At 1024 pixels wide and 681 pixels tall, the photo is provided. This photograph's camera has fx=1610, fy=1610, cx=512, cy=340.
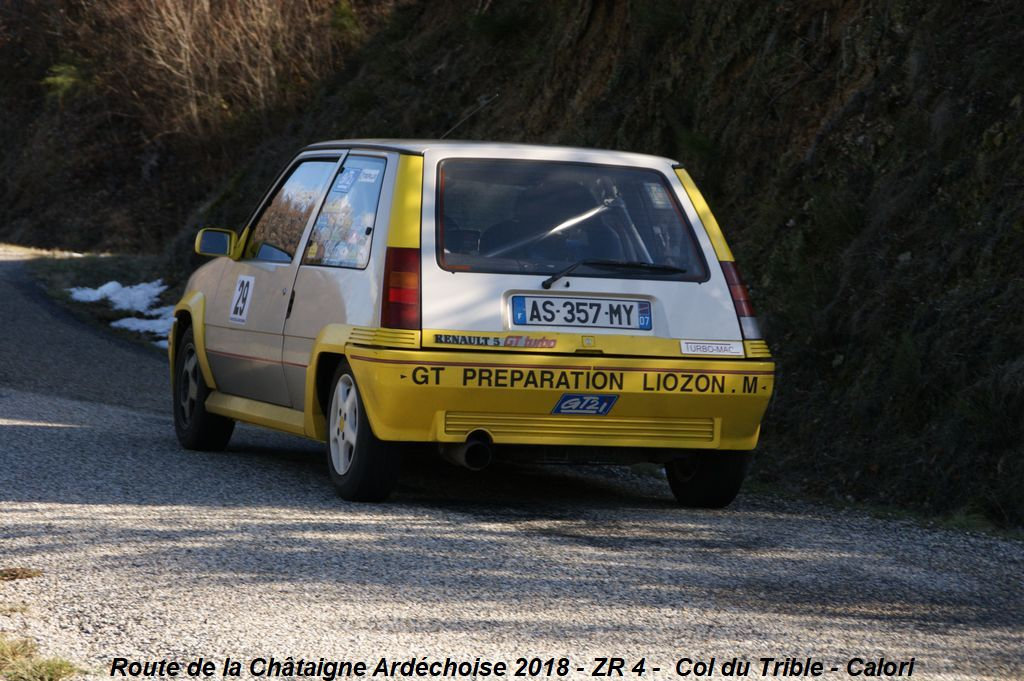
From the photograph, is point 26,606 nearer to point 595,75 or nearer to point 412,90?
point 595,75

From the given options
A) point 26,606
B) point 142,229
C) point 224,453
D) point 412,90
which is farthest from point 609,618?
point 142,229

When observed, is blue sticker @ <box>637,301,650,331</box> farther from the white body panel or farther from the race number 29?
the race number 29

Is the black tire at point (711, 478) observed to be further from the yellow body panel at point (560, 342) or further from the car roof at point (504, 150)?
the car roof at point (504, 150)

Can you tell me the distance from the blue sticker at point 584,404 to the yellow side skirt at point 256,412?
1491 mm

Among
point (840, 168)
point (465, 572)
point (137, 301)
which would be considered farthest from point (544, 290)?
point (137, 301)

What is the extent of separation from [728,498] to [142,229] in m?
34.7

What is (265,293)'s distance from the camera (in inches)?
341

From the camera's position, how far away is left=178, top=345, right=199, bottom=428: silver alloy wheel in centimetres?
961

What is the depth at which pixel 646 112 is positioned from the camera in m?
16.6

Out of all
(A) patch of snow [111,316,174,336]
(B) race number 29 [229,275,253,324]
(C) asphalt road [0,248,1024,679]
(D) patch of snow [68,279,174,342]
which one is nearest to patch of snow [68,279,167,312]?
(D) patch of snow [68,279,174,342]

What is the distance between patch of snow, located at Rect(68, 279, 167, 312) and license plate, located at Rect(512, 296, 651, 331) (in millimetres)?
14532

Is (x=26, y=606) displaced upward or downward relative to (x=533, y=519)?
upward

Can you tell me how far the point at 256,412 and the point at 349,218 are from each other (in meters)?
1.38

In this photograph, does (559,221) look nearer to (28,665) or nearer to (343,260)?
(343,260)
